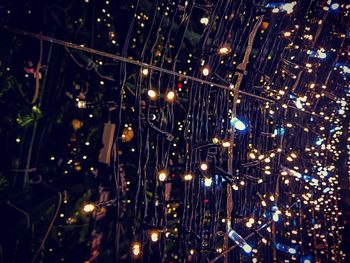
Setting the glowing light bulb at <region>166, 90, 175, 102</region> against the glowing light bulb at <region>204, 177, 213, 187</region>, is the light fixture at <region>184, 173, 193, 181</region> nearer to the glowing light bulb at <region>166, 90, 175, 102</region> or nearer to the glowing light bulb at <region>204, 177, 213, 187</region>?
the glowing light bulb at <region>204, 177, 213, 187</region>

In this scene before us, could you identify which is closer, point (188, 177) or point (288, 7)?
point (188, 177)

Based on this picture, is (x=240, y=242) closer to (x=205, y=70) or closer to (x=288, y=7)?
(x=205, y=70)

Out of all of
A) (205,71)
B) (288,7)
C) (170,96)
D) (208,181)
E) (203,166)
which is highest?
(288,7)

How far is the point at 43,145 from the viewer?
3119 millimetres

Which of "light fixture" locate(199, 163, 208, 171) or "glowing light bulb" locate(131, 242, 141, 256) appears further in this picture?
"light fixture" locate(199, 163, 208, 171)

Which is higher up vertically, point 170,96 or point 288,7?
point 288,7

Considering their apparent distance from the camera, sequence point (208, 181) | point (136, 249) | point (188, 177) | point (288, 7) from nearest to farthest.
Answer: point (136, 249), point (188, 177), point (208, 181), point (288, 7)

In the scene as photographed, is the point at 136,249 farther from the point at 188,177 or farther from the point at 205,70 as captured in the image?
the point at 205,70

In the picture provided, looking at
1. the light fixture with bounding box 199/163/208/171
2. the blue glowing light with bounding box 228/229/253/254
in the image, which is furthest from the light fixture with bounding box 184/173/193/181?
the blue glowing light with bounding box 228/229/253/254

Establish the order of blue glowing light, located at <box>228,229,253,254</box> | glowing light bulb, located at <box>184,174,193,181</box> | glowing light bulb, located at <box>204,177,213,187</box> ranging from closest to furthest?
glowing light bulb, located at <box>184,174,193,181</box>, glowing light bulb, located at <box>204,177,213,187</box>, blue glowing light, located at <box>228,229,253,254</box>

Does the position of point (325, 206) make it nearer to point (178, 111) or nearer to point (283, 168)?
point (283, 168)

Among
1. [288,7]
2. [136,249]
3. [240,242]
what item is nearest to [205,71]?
[288,7]

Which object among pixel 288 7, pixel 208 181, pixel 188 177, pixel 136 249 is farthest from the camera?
pixel 288 7

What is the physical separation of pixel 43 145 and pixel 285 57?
5.12 m
